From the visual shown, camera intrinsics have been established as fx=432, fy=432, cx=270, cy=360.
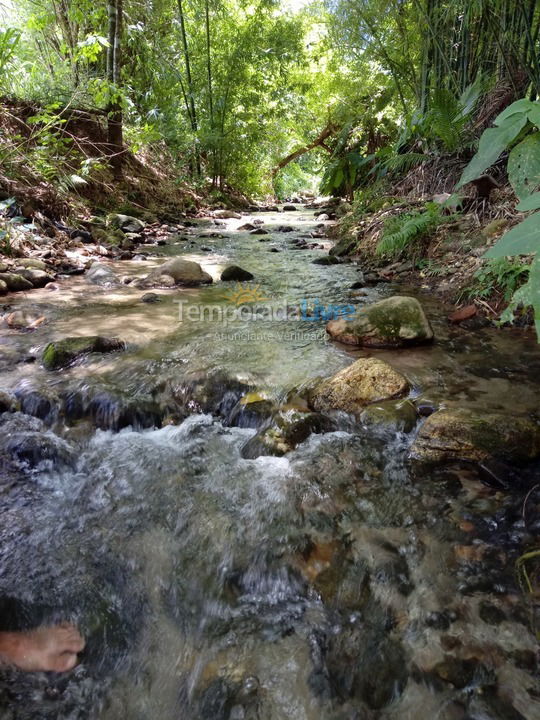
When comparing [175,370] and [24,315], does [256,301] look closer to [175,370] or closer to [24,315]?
[175,370]

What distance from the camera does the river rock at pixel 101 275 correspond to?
4.91 m

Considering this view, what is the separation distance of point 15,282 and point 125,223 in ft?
11.9

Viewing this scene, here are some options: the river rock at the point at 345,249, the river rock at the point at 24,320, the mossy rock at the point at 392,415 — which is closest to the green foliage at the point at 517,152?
the mossy rock at the point at 392,415

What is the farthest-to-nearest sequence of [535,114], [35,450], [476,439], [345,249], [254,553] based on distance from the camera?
[345,249]
[35,450]
[476,439]
[254,553]
[535,114]

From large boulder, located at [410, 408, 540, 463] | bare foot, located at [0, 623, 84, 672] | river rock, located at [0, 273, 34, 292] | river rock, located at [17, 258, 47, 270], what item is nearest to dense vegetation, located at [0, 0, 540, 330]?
large boulder, located at [410, 408, 540, 463]

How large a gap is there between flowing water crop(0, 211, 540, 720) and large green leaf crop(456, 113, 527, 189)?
1309mm

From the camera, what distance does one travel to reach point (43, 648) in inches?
53.8

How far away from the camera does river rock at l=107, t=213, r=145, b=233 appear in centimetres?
736

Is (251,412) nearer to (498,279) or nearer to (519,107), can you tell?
(519,107)

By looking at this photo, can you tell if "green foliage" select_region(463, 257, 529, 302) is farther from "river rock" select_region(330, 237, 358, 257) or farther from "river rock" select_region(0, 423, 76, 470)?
"river rock" select_region(0, 423, 76, 470)

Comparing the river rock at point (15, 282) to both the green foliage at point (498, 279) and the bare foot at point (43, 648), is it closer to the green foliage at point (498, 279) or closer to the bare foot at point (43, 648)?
the bare foot at point (43, 648)

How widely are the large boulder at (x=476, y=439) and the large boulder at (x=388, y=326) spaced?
43.0 inches

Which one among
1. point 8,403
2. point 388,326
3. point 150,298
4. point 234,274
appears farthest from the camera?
point 234,274

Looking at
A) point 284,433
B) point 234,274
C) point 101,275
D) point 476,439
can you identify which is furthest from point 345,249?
point 476,439
